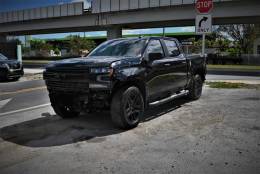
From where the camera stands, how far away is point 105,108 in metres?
6.18

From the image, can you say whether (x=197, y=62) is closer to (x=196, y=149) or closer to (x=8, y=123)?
(x=196, y=149)

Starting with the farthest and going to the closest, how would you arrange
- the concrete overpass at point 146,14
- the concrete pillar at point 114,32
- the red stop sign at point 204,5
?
the concrete pillar at point 114,32
the concrete overpass at point 146,14
the red stop sign at point 204,5

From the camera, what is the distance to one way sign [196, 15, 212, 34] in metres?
12.4

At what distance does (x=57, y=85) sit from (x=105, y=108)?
45.6 inches

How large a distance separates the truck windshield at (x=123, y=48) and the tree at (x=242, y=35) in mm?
43519

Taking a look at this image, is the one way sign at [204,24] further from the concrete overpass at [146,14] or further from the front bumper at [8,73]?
the concrete overpass at [146,14]

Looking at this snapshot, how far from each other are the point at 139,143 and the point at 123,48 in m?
2.59

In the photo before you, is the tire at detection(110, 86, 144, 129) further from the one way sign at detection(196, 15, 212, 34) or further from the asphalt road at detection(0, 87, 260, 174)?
the one way sign at detection(196, 15, 212, 34)

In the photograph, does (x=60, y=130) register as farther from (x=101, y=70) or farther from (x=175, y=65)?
(x=175, y=65)

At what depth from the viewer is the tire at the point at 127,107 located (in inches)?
241

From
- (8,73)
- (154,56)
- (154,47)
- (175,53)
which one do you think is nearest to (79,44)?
(8,73)

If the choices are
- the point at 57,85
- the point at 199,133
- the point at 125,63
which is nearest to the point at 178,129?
the point at 199,133

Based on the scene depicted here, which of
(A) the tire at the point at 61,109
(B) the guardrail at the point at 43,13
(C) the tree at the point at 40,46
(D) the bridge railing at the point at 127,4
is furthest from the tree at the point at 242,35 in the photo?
(C) the tree at the point at 40,46

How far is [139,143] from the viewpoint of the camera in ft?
17.9
